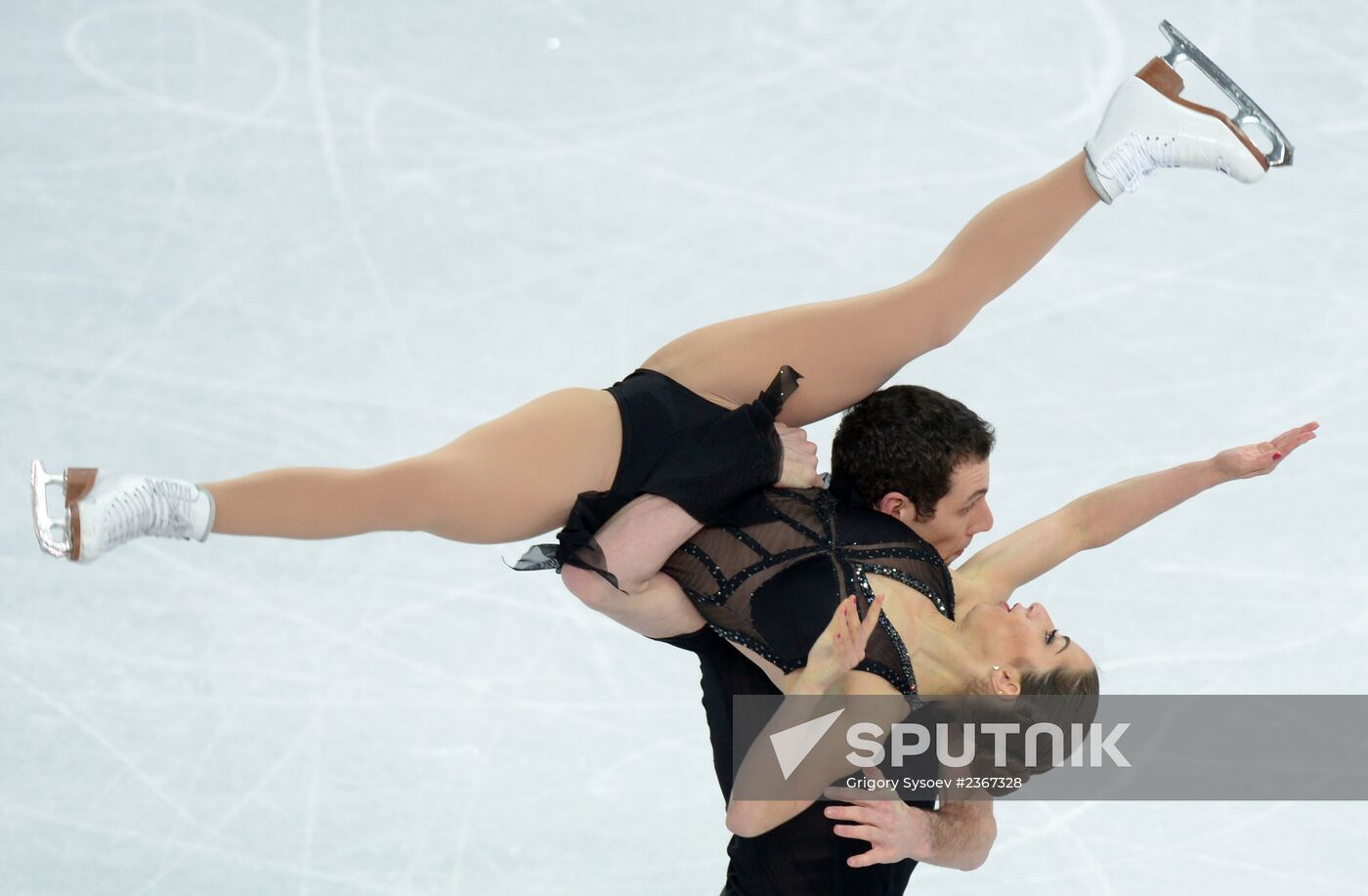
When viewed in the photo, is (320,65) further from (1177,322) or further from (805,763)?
(805,763)

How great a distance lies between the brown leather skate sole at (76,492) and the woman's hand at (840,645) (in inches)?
48.4

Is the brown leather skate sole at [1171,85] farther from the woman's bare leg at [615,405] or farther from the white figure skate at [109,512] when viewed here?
the white figure skate at [109,512]

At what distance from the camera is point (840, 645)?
305 centimetres

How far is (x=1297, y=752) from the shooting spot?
15.4ft

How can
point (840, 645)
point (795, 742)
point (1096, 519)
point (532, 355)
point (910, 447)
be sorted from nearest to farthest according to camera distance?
1. point (840, 645)
2. point (795, 742)
3. point (910, 447)
4. point (1096, 519)
5. point (532, 355)

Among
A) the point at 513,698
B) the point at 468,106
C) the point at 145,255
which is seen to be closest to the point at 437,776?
the point at 513,698

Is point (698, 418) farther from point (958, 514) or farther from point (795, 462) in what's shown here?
point (958, 514)

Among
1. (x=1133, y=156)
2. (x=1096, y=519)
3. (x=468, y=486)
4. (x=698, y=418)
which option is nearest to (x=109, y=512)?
(x=468, y=486)

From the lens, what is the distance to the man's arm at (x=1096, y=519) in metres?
3.53

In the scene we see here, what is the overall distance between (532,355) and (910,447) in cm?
242

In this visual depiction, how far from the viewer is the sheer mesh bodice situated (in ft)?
10.8

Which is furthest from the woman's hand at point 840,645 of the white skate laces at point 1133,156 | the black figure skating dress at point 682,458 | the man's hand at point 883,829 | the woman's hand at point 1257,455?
the white skate laces at point 1133,156

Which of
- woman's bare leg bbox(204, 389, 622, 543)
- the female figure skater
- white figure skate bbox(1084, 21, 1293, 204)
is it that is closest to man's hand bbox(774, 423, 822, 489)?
the female figure skater

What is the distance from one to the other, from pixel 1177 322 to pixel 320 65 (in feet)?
10.2
